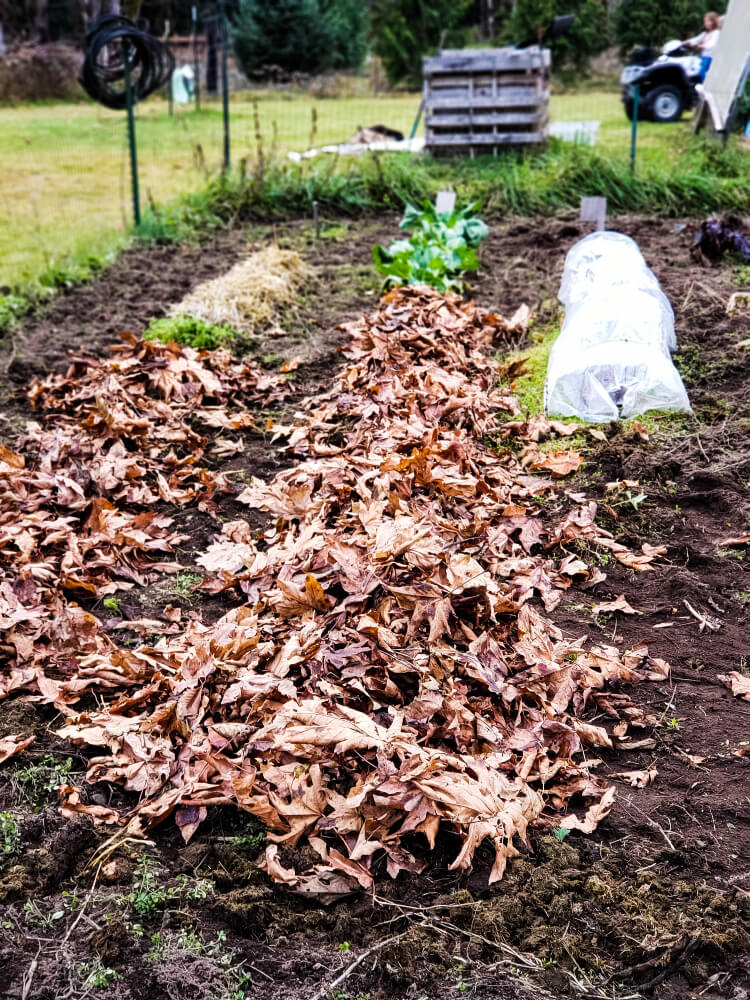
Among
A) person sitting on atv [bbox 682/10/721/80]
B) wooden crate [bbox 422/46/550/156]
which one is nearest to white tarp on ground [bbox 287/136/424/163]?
wooden crate [bbox 422/46/550/156]

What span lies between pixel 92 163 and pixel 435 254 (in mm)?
5267

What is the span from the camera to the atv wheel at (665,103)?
1588 centimetres

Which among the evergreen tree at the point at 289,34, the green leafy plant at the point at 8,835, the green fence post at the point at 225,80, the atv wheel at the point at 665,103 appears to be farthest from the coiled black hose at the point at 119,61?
the evergreen tree at the point at 289,34

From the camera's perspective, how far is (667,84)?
1586cm

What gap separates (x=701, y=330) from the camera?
20.4ft

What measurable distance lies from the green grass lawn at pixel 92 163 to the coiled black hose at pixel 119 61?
2.44 ft

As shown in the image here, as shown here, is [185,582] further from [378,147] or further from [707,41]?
[707,41]

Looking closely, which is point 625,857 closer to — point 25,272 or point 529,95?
point 25,272

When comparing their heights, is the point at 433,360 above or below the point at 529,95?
below

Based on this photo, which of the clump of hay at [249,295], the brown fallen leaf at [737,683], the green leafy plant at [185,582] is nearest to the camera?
the brown fallen leaf at [737,683]

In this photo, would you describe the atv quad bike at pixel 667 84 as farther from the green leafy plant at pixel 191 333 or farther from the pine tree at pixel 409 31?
the green leafy plant at pixel 191 333

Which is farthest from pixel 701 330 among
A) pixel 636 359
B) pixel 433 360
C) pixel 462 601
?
pixel 462 601

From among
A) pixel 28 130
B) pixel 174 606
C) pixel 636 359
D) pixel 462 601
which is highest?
pixel 28 130

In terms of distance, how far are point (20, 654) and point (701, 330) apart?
4.90 metres
